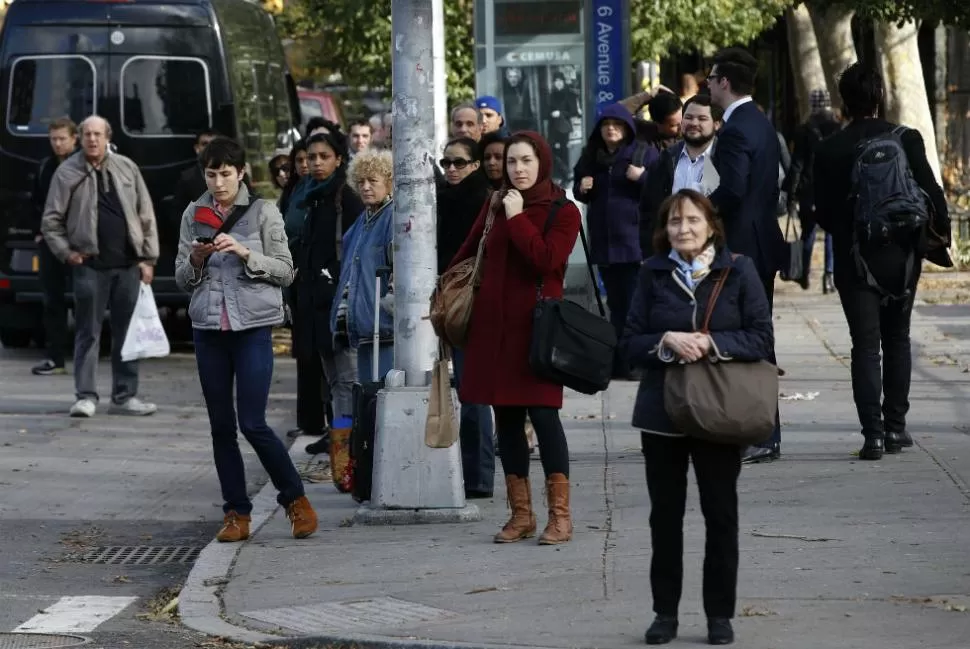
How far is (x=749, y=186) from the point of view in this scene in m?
9.73

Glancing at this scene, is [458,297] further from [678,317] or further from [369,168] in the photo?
[678,317]

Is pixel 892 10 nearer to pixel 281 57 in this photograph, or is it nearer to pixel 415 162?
pixel 415 162

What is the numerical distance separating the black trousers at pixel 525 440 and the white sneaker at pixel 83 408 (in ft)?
19.4

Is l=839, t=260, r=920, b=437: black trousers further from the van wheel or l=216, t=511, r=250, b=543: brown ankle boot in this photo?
the van wheel

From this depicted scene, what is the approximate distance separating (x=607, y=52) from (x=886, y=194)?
7.65 metres

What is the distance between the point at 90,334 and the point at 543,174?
21.2 ft

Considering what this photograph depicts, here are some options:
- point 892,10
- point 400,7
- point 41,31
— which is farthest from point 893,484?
point 41,31

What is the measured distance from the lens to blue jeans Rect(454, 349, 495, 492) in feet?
31.2

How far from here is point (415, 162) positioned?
353 inches

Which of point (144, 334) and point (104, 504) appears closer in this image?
point (104, 504)

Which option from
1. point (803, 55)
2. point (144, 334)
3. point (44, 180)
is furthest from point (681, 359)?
point (803, 55)

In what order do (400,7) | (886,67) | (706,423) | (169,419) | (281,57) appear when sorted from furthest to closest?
1. (886,67)
2. (281,57)
3. (169,419)
4. (400,7)
5. (706,423)

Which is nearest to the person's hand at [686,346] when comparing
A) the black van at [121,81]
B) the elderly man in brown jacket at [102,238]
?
the elderly man in brown jacket at [102,238]

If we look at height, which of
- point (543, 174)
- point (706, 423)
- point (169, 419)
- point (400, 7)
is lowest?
point (169, 419)
